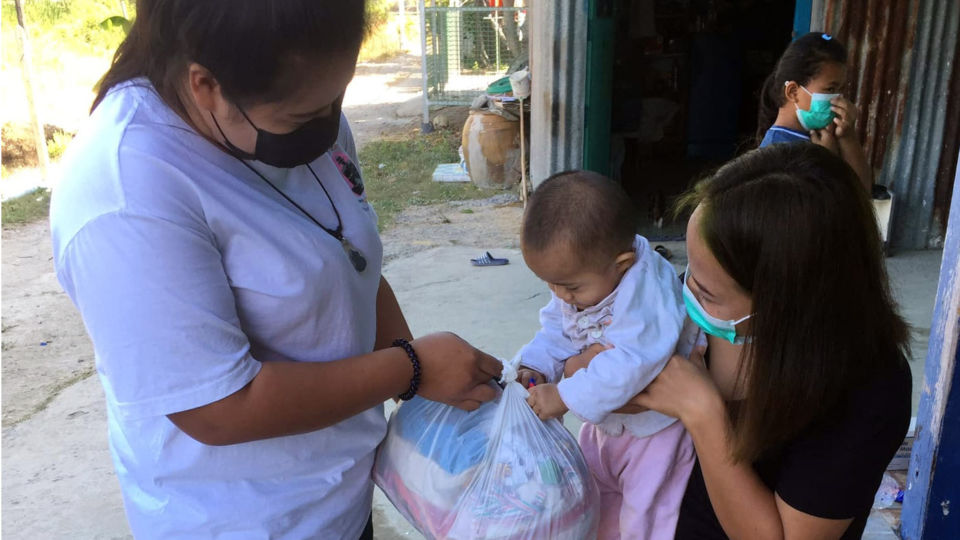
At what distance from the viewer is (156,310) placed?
3.35 ft

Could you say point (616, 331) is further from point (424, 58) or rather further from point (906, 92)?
point (424, 58)

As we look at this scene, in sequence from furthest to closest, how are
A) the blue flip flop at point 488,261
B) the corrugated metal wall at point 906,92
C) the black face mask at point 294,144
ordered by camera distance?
1. the blue flip flop at point 488,261
2. the corrugated metal wall at point 906,92
3. the black face mask at point 294,144

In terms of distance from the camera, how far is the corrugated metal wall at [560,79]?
5.61 m

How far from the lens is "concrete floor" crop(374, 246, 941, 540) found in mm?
4270

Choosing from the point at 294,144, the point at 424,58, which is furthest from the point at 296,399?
the point at 424,58

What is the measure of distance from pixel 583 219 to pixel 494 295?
3.35 metres

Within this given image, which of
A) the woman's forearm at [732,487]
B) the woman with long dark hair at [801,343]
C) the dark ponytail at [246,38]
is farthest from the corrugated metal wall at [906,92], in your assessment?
the dark ponytail at [246,38]

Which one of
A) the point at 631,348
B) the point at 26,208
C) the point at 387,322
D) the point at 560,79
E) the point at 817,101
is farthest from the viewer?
the point at 26,208

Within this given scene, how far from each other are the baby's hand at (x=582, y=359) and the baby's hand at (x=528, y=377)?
0.19 feet

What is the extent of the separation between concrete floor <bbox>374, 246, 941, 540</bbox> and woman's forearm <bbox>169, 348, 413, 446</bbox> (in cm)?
233

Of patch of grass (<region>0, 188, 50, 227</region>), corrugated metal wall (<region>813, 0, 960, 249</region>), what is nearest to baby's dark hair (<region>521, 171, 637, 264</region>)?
corrugated metal wall (<region>813, 0, 960, 249</region>)

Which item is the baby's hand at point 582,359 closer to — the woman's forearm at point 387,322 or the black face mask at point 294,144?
the woman's forearm at point 387,322

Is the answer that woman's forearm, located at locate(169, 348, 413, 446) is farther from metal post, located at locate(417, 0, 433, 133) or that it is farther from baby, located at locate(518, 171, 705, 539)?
metal post, located at locate(417, 0, 433, 133)

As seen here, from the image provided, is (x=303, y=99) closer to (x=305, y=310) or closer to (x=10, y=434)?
(x=305, y=310)
